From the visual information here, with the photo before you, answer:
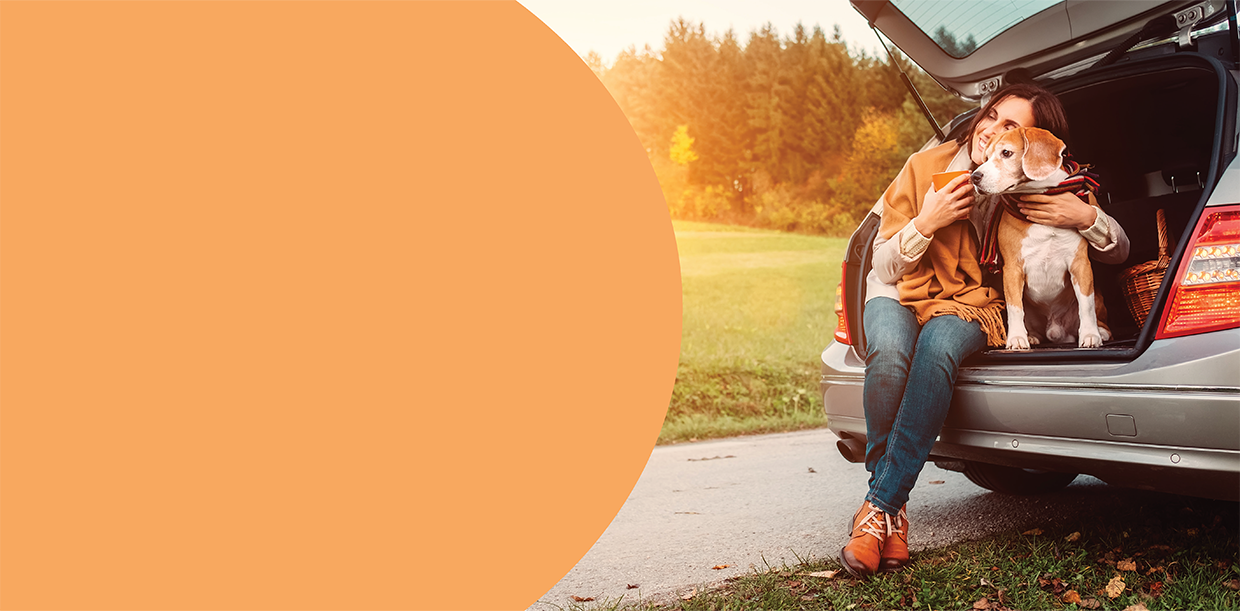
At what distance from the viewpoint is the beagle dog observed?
282 centimetres

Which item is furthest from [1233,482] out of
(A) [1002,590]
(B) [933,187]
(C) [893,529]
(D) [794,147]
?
(D) [794,147]

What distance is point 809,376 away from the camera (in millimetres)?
8797

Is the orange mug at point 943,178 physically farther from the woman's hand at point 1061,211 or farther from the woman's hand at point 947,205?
the woman's hand at point 1061,211

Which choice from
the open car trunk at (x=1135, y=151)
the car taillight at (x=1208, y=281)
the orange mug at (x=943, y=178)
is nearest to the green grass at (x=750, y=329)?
the open car trunk at (x=1135, y=151)

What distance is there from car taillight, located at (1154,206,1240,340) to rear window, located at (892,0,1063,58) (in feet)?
4.31

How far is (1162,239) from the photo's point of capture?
318 centimetres

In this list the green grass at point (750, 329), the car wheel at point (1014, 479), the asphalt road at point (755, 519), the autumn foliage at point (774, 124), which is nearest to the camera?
the asphalt road at point (755, 519)

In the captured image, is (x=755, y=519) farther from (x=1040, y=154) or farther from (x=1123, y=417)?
(x=1040, y=154)

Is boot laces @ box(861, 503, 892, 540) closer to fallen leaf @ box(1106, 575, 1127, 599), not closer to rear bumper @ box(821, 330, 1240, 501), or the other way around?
rear bumper @ box(821, 330, 1240, 501)

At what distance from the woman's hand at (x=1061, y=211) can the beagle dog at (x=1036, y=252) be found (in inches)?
1.1

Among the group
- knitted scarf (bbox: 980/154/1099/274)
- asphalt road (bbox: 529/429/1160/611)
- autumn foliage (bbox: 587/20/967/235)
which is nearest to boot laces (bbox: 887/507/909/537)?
asphalt road (bbox: 529/429/1160/611)

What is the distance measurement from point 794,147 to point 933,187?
41.5 ft

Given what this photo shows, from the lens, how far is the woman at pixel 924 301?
284 centimetres

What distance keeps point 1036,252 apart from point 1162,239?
0.68 meters
